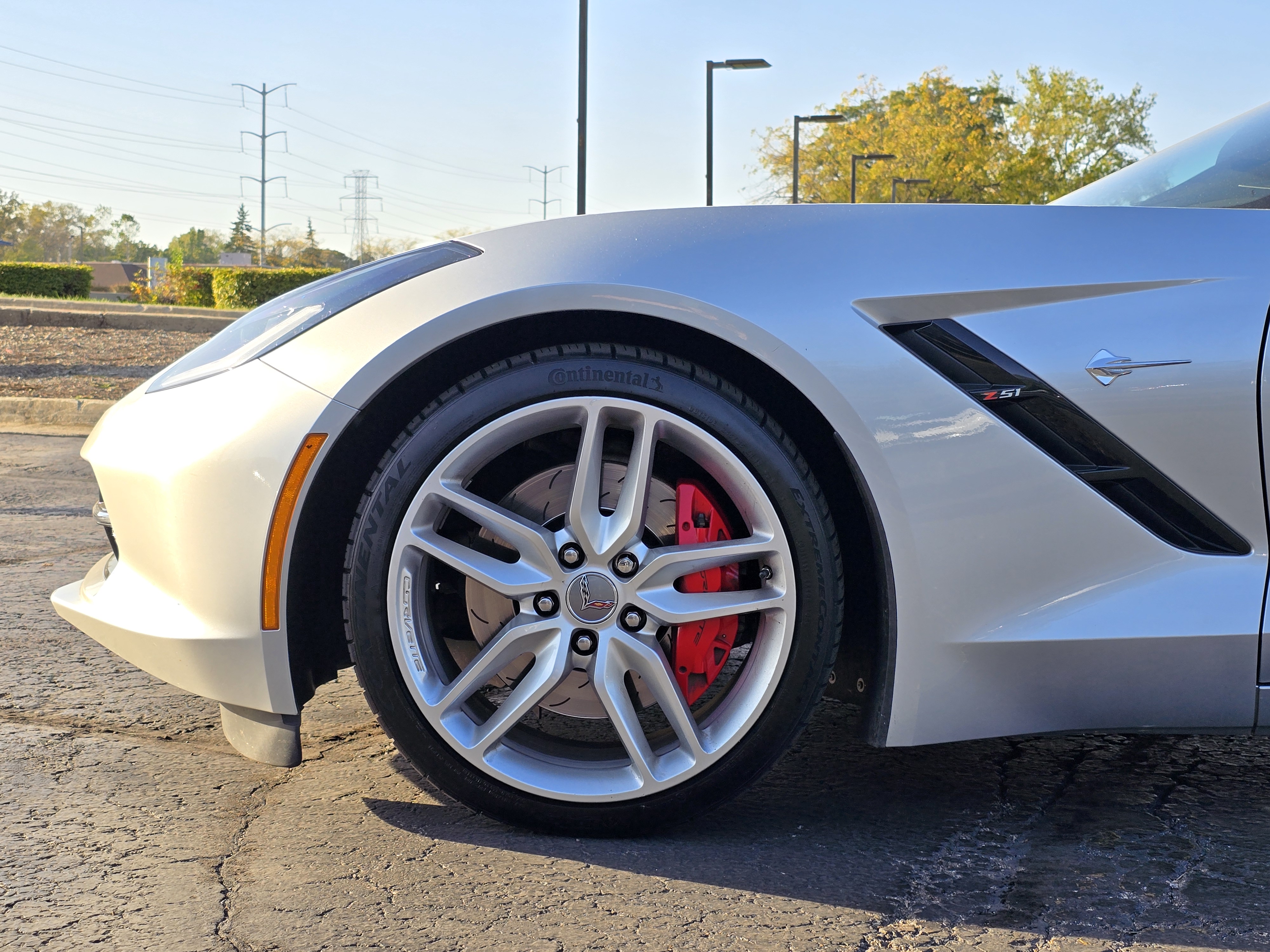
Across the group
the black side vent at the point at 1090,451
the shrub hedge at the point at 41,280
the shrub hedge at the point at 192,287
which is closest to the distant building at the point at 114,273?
the shrub hedge at the point at 41,280

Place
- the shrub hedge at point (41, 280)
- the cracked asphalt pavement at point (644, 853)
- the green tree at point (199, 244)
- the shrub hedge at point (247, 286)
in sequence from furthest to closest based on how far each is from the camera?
the green tree at point (199, 244) < the shrub hedge at point (41, 280) < the shrub hedge at point (247, 286) < the cracked asphalt pavement at point (644, 853)

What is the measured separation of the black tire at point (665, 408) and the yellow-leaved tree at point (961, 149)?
43.7 m

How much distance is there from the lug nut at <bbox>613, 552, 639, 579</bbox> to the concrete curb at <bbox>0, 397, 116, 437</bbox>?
25.3 ft

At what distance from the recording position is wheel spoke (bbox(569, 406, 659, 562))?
1.87m

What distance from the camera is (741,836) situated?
1.97 meters

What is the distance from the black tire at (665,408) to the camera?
187 cm

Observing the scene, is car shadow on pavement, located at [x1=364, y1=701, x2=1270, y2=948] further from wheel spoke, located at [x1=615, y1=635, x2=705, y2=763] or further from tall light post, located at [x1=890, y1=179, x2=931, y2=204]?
tall light post, located at [x1=890, y1=179, x2=931, y2=204]

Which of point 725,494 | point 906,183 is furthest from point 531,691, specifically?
point 906,183

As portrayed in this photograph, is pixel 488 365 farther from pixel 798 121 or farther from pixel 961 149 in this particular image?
pixel 961 149

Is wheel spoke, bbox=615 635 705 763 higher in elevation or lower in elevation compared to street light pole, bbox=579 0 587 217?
lower

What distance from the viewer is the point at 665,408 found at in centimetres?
188

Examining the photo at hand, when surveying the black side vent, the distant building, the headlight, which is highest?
the distant building

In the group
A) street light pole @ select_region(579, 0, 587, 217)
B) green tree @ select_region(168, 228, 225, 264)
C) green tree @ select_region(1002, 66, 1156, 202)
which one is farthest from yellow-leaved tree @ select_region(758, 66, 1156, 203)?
green tree @ select_region(168, 228, 225, 264)

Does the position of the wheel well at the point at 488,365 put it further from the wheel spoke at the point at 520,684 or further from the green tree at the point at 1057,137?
the green tree at the point at 1057,137
